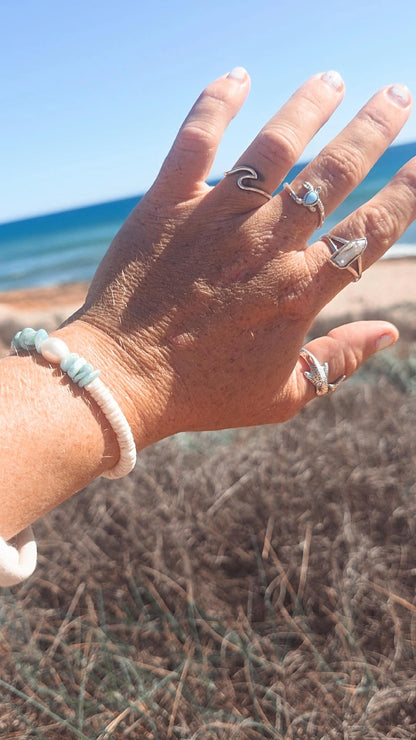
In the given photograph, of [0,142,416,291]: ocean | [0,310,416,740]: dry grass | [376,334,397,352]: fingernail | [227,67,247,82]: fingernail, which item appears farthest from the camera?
[0,142,416,291]: ocean

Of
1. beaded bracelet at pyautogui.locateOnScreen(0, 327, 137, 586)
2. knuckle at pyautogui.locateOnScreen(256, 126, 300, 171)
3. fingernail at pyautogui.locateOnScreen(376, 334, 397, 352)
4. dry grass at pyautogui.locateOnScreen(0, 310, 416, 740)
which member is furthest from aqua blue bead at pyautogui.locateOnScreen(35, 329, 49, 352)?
dry grass at pyautogui.locateOnScreen(0, 310, 416, 740)

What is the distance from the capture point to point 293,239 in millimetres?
1428

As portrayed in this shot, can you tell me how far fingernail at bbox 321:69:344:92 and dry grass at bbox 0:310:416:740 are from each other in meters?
1.59

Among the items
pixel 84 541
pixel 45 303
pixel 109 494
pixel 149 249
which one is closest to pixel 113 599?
pixel 84 541

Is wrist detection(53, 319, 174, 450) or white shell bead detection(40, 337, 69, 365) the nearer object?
white shell bead detection(40, 337, 69, 365)

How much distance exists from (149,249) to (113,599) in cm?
153

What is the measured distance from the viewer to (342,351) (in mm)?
1583

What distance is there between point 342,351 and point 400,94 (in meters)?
0.61

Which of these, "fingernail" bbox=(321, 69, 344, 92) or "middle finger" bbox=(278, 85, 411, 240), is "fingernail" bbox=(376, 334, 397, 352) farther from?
"fingernail" bbox=(321, 69, 344, 92)

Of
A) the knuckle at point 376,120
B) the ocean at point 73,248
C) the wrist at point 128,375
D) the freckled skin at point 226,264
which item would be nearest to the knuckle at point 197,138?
the freckled skin at point 226,264

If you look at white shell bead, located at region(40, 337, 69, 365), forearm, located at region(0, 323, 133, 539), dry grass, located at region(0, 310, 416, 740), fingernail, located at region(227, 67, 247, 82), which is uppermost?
fingernail, located at region(227, 67, 247, 82)

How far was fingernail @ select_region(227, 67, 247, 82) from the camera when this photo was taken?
1.49 m

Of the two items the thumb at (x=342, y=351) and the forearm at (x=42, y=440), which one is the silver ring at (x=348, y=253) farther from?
the forearm at (x=42, y=440)

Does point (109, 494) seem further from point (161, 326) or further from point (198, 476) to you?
point (161, 326)
